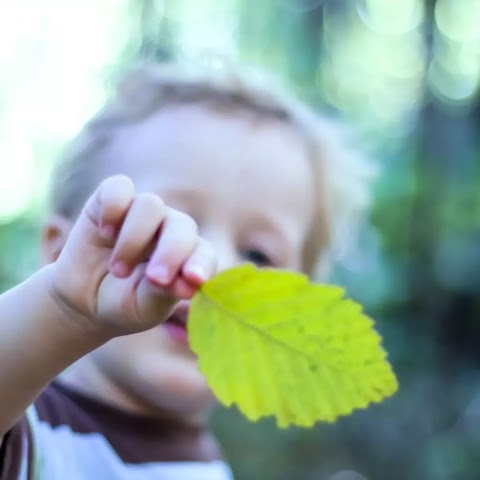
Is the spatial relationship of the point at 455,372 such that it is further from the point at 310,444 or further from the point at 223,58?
the point at 223,58

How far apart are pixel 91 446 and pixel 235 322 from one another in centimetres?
26

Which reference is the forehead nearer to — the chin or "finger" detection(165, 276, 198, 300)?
the chin

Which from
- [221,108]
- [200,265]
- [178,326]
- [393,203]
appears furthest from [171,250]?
[393,203]

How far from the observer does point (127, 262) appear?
364 mm

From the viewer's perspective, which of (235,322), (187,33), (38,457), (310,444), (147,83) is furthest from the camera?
(187,33)

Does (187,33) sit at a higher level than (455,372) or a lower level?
higher

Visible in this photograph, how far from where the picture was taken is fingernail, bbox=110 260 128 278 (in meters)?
0.36

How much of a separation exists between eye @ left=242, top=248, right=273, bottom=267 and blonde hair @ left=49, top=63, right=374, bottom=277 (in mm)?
88

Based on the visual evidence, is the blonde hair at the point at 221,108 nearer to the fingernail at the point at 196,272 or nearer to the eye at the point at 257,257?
the eye at the point at 257,257

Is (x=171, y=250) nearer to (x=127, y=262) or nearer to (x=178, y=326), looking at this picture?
(x=127, y=262)

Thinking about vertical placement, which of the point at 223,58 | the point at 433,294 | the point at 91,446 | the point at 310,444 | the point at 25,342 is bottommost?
the point at 310,444

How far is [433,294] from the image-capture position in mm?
1753

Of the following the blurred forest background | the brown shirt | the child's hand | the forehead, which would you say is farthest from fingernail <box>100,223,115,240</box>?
the blurred forest background

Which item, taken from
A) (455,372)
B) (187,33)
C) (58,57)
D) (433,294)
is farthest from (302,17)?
(455,372)
